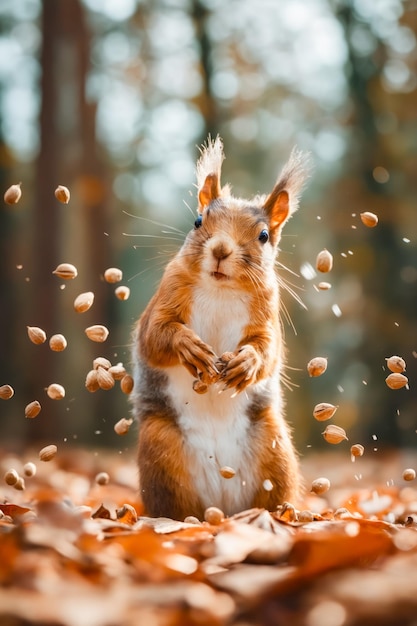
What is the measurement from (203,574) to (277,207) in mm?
1607

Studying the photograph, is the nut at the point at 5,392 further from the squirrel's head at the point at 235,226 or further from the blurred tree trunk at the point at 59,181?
the blurred tree trunk at the point at 59,181

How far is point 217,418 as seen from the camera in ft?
7.86

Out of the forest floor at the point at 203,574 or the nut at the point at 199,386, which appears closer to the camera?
the forest floor at the point at 203,574

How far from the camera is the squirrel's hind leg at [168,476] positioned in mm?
2338

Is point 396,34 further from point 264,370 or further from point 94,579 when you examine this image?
point 94,579

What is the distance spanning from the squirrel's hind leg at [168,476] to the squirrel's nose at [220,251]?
0.55 m

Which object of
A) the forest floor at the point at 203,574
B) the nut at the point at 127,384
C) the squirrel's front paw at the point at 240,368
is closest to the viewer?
the forest floor at the point at 203,574

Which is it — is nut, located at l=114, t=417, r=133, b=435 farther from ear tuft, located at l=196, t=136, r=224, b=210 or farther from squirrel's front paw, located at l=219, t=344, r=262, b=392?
ear tuft, located at l=196, t=136, r=224, b=210

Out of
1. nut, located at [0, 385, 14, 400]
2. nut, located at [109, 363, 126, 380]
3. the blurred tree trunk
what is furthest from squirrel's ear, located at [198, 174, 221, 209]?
the blurred tree trunk

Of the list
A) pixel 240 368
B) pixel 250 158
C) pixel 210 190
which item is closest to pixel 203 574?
pixel 240 368

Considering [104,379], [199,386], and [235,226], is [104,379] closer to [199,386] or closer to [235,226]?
[199,386]

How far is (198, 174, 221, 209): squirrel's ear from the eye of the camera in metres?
2.74

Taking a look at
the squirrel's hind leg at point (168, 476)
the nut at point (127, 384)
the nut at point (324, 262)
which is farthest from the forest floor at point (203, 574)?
the nut at point (324, 262)

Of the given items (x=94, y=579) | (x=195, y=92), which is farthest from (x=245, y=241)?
(x=195, y=92)
